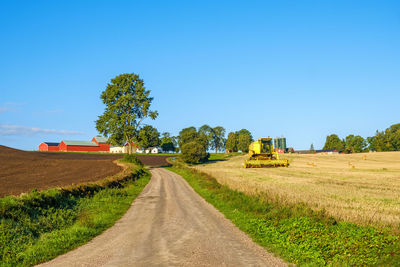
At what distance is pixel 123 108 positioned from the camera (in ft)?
206

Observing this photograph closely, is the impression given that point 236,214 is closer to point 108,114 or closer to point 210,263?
point 210,263

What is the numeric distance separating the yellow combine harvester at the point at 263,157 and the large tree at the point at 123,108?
23.7m

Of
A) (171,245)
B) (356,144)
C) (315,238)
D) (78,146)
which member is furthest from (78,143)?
(315,238)

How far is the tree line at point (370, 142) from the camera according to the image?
393ft

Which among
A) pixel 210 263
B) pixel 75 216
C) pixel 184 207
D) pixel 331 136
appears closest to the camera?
pixel 210 263

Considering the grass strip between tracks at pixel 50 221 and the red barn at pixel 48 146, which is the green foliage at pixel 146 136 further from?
the red barn at pixel 48 146

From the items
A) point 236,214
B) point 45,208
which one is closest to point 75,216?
point 45,208

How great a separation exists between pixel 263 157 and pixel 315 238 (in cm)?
4394

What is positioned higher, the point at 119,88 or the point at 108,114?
the point at 119,88

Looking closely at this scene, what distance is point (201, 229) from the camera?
1218 centimetres

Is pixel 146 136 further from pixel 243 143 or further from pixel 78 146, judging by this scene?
pixel 78 146

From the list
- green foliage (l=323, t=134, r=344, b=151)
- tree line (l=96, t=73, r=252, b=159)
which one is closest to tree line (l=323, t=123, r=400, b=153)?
green foliage (l=323, t=134, r=344, b=151)

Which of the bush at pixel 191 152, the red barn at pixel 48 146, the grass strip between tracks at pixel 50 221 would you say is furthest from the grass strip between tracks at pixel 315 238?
the red barn at pixel 48 146

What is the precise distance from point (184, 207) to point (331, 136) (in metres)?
165
